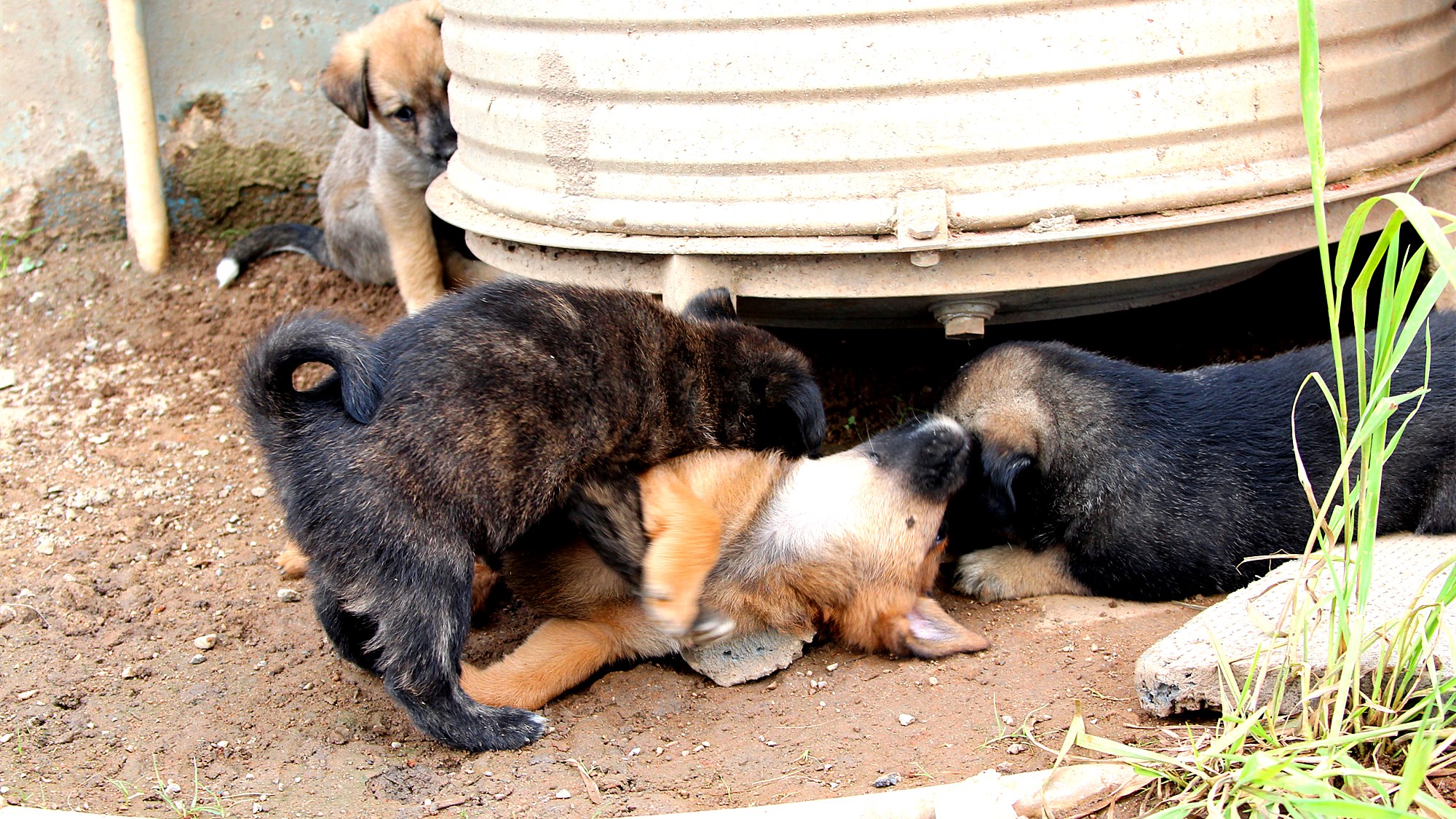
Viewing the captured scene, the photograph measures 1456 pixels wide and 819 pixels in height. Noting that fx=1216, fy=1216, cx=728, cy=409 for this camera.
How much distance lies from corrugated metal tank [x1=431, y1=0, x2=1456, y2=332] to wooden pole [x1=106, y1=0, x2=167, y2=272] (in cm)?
293

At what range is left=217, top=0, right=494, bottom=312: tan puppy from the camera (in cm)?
559

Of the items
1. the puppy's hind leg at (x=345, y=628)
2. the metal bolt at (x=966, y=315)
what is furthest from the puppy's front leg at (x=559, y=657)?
the metal bolt at (x=966, y=315)

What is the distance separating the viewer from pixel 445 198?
4.82 metres

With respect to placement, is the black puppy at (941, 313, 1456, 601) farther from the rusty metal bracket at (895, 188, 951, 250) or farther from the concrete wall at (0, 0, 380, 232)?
the concrete wall at (0, 0, 380, 232)

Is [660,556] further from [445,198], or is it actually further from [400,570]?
[445,198]

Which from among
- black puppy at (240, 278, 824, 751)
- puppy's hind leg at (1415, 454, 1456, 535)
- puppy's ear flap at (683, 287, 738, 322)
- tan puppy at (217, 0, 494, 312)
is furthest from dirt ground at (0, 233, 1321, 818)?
puppy's ear flap at (683, 287, 738, 322)

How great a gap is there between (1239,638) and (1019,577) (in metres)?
1.03

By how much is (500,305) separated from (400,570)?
888mm

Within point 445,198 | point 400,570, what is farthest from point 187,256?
point 400,570

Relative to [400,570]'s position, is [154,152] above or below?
above

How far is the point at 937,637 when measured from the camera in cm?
362

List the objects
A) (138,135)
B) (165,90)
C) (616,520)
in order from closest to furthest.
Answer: (616,520) < (138,135) < (165,90)

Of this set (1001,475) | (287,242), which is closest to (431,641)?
(1001,475)

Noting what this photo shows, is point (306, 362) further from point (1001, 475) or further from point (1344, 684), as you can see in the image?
point (1344, 684)
